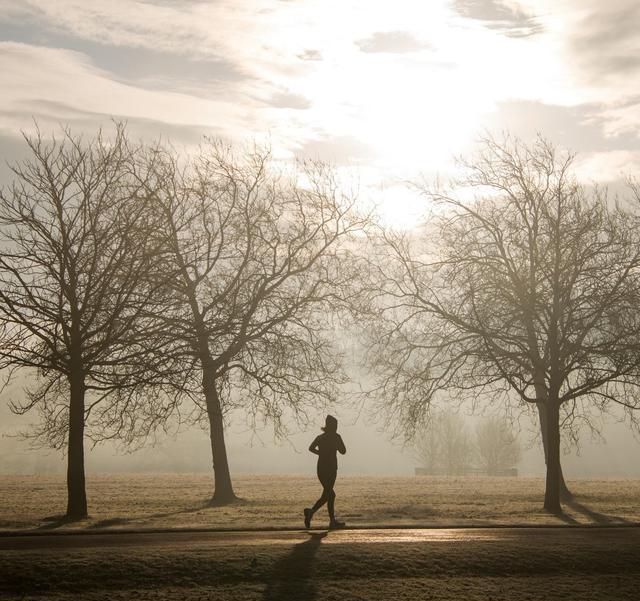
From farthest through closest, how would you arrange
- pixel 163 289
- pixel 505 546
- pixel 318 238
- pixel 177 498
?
pixel 177 498, pixel 318 238, pixel 163 289, pixel 505 546

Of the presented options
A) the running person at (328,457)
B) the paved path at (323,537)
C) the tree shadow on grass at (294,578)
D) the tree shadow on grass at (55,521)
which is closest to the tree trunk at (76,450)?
the tree shadow on grass at (55,521)

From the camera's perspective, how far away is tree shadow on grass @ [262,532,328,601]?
11.7 m

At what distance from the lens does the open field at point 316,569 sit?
39.1ft

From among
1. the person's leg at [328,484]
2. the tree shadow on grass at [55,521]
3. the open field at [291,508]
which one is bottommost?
the open field at [291,508]

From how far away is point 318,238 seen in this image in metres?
26.9

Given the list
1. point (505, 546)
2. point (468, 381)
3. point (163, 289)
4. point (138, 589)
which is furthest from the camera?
point (468, 381)

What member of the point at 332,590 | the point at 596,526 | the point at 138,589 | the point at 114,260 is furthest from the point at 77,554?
the point at 596,526

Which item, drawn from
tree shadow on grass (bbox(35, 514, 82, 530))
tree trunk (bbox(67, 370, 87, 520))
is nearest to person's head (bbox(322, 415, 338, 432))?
tree shadow on grass (bbox(35, 514, 82, 530))

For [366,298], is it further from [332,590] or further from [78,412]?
[332,590]

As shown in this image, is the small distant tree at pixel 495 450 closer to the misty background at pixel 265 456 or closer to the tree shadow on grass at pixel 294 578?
the misty background at pixel 265 456

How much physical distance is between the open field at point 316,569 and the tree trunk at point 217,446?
37.5 ft

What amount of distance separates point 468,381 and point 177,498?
11.1 metres

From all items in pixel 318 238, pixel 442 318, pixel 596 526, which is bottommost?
pixel 596 526

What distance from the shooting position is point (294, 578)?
12.5 metres
